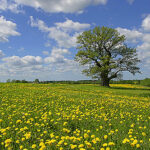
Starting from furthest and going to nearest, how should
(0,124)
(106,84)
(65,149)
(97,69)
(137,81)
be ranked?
(137,81) < (106,84) < (97,69) < (0,124) < (65,149)

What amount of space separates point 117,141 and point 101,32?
33.7 meters

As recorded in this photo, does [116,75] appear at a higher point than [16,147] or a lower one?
higher

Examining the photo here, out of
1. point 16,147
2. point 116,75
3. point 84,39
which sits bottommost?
point 16,147

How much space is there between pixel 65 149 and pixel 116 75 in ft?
108

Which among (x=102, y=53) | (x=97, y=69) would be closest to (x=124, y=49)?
(x=102, y=53)

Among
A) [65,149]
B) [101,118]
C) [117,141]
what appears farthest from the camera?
[101,118]

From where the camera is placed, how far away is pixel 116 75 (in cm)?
3425

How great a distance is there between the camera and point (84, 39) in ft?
117

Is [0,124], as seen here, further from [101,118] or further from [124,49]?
[124,49]

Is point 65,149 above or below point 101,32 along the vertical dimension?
below

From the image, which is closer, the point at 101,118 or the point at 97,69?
the point at 101,118

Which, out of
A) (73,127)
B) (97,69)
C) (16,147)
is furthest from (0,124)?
(97,69)

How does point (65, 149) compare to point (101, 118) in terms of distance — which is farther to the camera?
point (101, 118)

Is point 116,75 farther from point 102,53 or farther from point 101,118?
point 101,118
